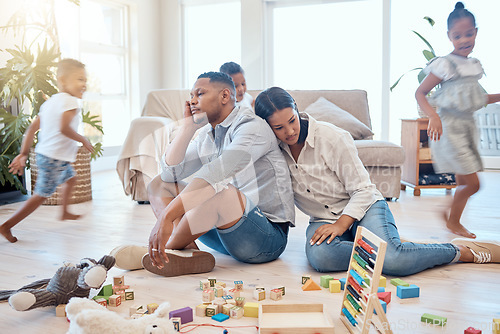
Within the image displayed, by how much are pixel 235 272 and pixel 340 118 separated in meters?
2.01

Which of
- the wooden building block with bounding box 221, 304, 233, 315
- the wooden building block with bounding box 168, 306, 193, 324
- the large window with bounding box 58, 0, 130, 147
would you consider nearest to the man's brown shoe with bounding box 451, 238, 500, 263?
the wooden building block with bounding box 221, 304, 233, 315

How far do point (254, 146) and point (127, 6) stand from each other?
470cm

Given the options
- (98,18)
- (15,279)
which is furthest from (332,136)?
(98,18)

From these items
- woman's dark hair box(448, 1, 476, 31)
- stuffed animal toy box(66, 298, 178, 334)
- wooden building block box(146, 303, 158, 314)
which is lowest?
wooden building block box(146, 303, 158, 314)

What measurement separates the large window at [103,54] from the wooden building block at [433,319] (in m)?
4.50

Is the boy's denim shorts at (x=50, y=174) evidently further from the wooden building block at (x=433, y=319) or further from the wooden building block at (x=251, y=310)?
the wooden building block at (x=433, y=319)

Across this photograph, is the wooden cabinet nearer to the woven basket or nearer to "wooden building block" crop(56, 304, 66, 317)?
the woven basket

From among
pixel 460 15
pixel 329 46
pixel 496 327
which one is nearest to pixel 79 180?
pixel 460 15

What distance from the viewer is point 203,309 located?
1539mm

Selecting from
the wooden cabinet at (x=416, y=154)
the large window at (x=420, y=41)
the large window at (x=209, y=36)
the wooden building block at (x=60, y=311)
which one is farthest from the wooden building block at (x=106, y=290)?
the large window at (x=209, y=36)

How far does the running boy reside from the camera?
219 cm

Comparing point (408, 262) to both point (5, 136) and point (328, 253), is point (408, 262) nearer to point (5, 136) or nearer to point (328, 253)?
point (328, 253)

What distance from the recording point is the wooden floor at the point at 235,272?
5.00ft

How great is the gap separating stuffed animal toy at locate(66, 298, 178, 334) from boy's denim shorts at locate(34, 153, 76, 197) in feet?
3.77
